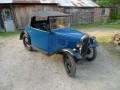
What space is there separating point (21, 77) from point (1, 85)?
2.61 ft

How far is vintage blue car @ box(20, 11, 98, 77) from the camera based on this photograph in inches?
261

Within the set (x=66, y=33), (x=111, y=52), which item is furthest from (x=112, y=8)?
(x=66, y=33)

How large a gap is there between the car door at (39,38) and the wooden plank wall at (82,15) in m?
11.4

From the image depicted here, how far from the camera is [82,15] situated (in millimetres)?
20594

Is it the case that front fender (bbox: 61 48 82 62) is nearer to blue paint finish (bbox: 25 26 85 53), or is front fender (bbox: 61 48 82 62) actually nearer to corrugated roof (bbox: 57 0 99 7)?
blue paint finish (bbox: 25 26 85 53)

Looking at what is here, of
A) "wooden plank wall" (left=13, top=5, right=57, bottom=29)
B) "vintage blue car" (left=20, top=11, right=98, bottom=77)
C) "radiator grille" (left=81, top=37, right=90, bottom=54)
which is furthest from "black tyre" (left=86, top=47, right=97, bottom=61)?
"wooden plank wall" (left=13, top=5, right=57, bottom=29)

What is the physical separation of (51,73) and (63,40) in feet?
4.43

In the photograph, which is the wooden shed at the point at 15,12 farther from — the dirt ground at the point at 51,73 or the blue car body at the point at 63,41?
the blue car body at the point at 63,41

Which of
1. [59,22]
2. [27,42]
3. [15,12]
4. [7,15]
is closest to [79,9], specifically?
[15,12]

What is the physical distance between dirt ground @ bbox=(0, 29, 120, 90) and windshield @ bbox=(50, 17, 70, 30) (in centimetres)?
155

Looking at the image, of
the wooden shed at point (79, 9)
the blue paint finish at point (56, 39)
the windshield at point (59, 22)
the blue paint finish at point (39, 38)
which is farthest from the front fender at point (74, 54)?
the wooden shed at point (79, 9)

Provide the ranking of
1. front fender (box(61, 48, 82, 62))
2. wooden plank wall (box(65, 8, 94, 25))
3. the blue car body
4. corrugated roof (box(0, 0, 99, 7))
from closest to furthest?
front fender (box(61, 48, 82, 62)) → the blue car body → corrugated roof (box(0, 0, 99, 7)) → wooden plank wall (box(65, 8, 94, 25))

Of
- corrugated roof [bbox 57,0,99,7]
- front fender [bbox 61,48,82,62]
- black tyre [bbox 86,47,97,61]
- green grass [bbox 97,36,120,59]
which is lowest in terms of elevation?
green grass [bbox 97,36,120,59]

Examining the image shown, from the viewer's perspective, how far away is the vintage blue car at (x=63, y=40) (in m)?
6.63
